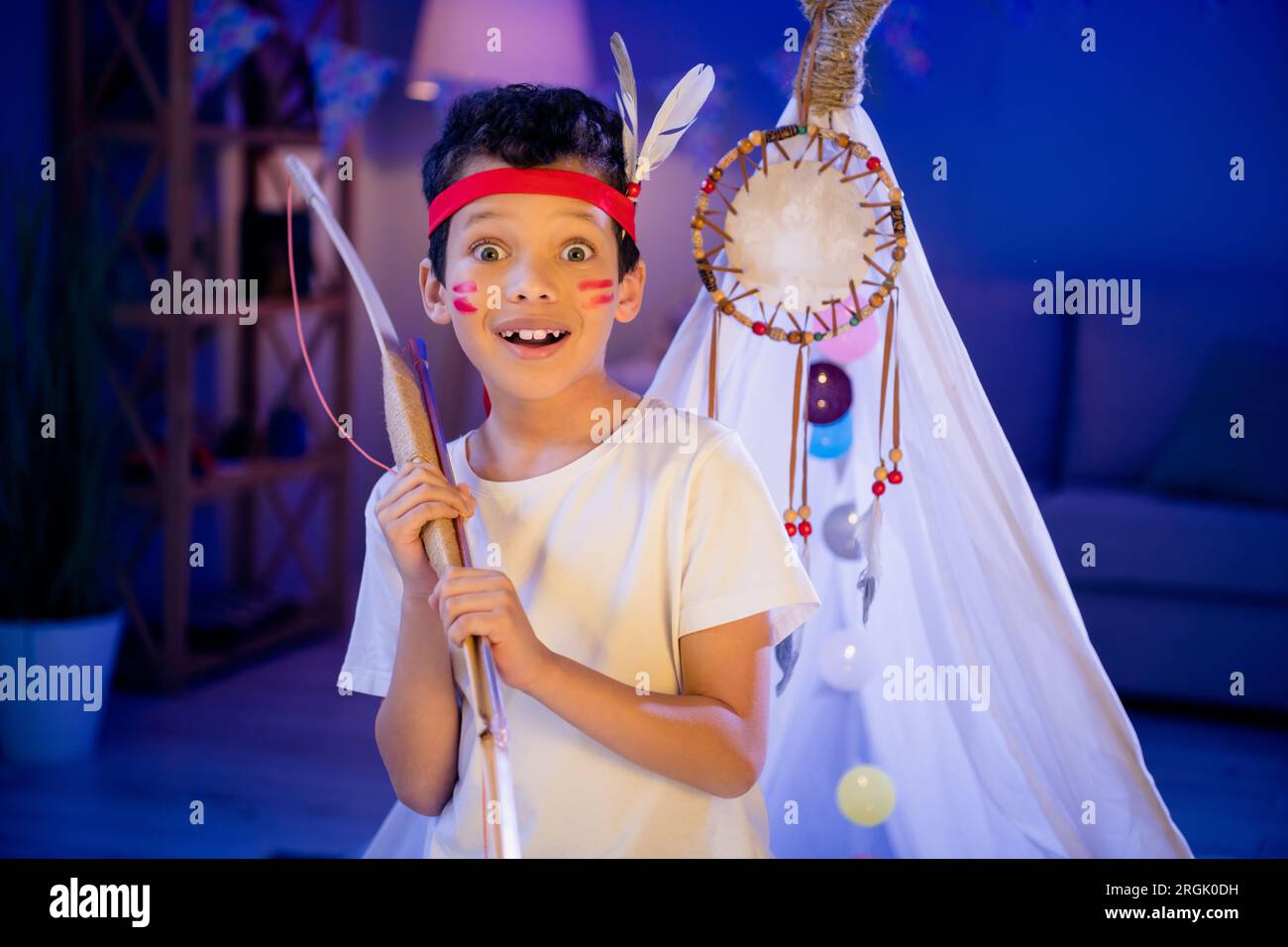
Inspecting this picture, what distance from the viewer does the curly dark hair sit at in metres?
1.14

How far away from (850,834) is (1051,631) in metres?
0.40

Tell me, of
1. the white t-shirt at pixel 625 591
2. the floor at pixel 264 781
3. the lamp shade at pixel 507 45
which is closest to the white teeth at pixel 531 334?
the white t-shirt at pixel 625 591

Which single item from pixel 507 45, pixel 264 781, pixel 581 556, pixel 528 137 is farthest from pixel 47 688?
pixel 507 45

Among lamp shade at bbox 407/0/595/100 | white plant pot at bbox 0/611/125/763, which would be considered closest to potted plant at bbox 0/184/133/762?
white plant pot at bbox 0/611/125/763

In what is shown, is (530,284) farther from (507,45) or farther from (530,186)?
(507,45)

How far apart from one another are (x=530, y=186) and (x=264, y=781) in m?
1.75

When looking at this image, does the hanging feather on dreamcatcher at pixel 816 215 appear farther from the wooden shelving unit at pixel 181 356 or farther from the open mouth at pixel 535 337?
the wooden shelving unit at pixel 181 356

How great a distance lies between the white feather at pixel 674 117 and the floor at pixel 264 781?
1408 millimetres

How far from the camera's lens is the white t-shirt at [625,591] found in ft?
3.73

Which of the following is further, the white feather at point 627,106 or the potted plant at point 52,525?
the potted plant at point 52,525

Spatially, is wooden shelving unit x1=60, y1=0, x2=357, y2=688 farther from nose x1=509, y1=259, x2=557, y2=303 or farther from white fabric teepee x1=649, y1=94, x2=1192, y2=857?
nose x1=509, y1=259, x2=557, y2=303

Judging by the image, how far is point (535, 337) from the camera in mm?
1142

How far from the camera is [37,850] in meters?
2.18
